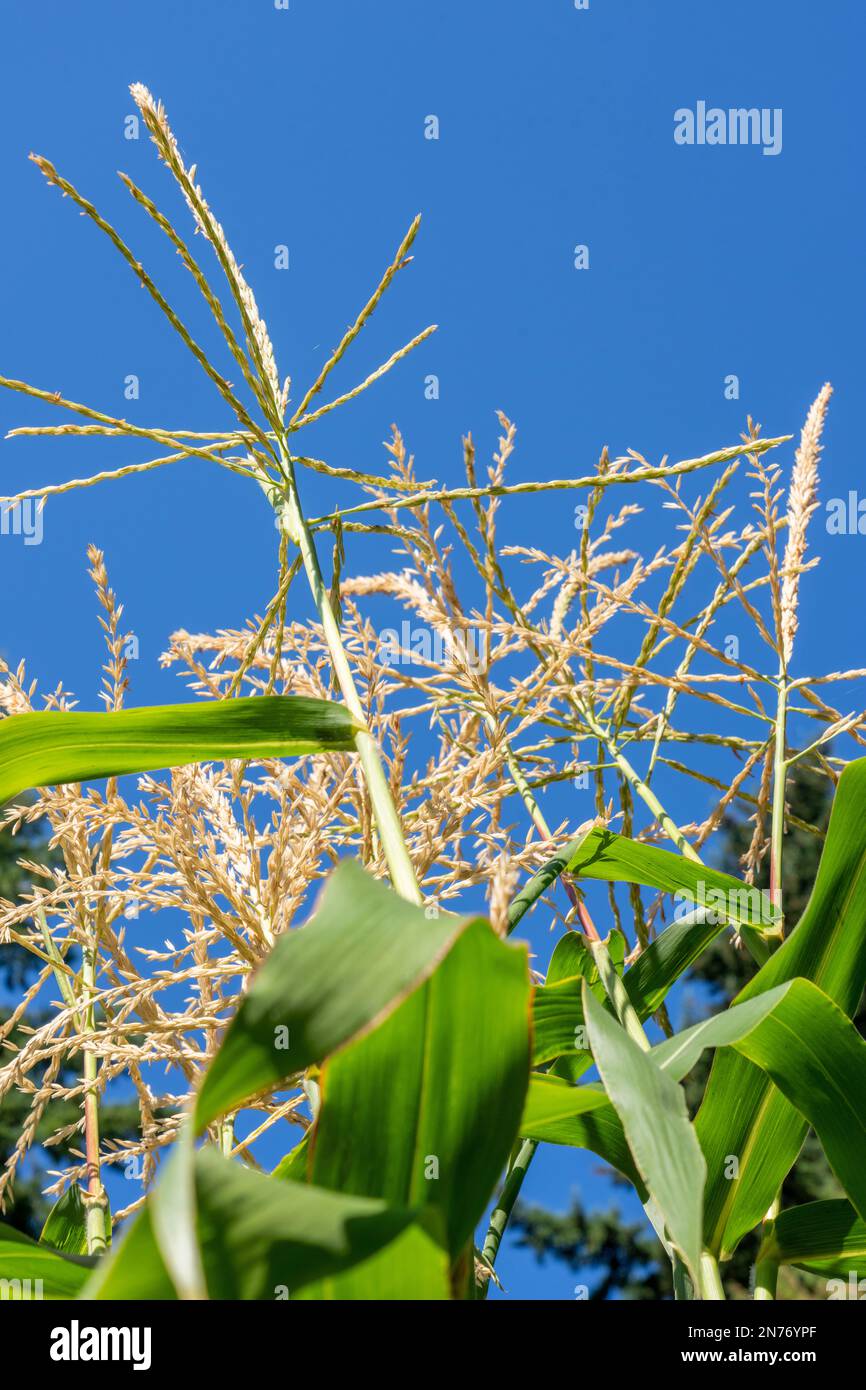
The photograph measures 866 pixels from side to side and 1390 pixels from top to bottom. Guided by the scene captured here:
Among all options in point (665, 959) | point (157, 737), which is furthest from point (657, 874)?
point (157, 737)

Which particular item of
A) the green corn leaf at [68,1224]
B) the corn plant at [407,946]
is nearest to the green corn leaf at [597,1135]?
the corn plant at [407,946]

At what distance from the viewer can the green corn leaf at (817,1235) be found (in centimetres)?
89

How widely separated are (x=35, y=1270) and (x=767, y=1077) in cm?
57

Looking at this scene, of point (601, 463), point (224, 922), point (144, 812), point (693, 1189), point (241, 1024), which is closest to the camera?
point (241, 1024)

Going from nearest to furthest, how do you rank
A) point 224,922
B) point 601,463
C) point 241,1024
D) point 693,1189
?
point 241,1024 < point 693,1189 < point 224,922 < point 601,463

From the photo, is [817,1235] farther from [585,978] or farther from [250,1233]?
[250,1233]

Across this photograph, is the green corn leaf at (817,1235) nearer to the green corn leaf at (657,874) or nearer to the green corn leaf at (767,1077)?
the green corn leaf at (767,1077)

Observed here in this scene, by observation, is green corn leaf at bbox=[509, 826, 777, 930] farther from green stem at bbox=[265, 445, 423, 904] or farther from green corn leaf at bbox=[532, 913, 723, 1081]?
green stem at bbox=[265, 445, 423, 904]

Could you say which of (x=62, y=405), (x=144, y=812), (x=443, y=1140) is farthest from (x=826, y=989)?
(x=62, y=405)

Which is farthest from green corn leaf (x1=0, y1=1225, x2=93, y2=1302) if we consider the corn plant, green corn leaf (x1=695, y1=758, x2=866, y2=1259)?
green corn leaf (x1=695, y1=758, x2=866, y2=1259)

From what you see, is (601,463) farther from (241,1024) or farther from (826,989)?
(241,1024)

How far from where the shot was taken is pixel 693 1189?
22.5 inches
